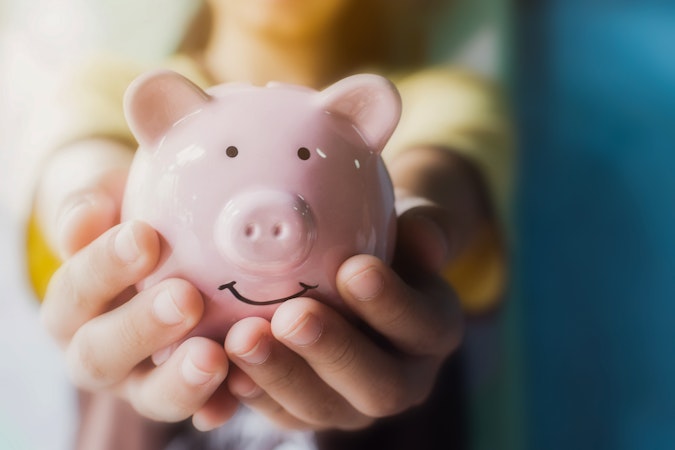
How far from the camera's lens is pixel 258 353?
0.27 metres

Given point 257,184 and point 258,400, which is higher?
point 257,184

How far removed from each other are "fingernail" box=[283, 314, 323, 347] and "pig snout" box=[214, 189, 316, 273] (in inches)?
0.8

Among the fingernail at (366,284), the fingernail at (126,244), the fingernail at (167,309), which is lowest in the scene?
the fingernail at (167,309)

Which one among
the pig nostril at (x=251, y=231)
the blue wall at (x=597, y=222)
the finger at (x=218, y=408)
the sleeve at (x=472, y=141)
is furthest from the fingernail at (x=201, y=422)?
the blue wall at (x=597, y=222)

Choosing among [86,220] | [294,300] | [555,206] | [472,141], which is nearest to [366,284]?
[294,300]

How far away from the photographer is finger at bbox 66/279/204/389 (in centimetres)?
27

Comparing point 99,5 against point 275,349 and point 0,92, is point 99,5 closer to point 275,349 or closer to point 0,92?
point 0,92

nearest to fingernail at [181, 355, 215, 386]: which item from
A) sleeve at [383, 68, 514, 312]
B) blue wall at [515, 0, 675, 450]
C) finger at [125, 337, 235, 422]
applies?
finger at [125, 337, 235, 422]

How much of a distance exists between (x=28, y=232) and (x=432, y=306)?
240mm

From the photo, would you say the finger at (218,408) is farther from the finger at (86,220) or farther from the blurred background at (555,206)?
the blurred background at (555,206)

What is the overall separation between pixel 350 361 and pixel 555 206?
0.36 meters

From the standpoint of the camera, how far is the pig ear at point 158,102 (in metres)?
0.27

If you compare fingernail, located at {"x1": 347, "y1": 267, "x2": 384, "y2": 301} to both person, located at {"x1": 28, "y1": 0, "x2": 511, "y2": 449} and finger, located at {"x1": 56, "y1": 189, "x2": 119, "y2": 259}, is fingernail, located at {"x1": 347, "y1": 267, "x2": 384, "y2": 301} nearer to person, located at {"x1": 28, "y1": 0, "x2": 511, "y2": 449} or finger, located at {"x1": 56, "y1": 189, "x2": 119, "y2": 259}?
person, located at {"x1": 28, "y1": 0, "x2": 511, "y2": 449}

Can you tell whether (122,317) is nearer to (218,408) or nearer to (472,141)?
(218,408)
